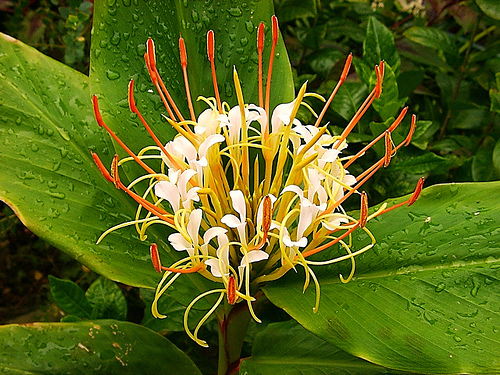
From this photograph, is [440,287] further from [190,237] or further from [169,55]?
[169,55]

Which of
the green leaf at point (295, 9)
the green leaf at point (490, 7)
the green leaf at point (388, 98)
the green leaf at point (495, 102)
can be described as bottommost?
the green leaf at point (495, 102)

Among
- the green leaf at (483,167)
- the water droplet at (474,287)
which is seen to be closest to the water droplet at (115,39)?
the water droplet at (474,287)

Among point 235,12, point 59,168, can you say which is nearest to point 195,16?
point 235,12

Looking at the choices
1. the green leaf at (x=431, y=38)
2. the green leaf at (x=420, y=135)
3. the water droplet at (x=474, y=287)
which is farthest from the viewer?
the green leaf at (x=431, y=38)

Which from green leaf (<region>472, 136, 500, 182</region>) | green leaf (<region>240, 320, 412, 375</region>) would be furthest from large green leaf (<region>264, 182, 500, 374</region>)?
green leaf (<region>472, 136, 500, 182</region>)

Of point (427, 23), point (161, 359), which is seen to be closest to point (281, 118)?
point (161, 359)

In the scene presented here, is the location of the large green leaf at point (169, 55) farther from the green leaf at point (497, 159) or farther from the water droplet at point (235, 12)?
the green leaf at point (497, 159)

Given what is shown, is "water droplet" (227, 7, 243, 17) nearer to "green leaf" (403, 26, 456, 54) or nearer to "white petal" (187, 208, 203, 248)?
"white petal" (187, 208, 203, 248)
